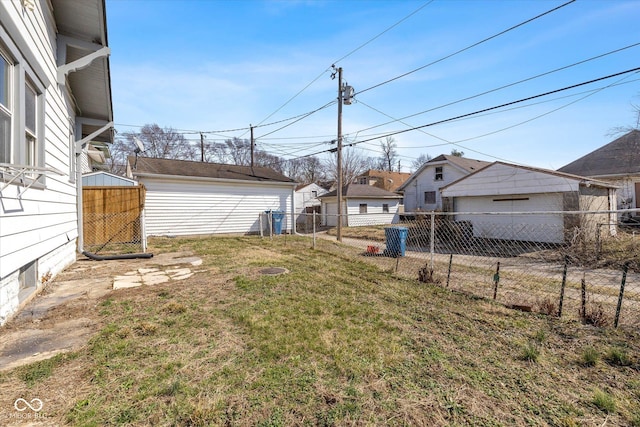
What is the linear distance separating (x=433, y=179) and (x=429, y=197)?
1.53 meters

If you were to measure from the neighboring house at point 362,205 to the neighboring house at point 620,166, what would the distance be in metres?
12.7

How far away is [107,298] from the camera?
4.04 metres

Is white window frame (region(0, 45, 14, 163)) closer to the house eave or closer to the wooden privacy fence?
the wooden privacy fence

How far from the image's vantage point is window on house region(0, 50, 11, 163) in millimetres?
2914

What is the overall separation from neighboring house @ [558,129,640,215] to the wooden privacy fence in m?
22.1

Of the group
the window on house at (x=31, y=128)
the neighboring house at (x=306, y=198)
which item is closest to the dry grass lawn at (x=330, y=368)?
the window on house at (x=31, y=128)

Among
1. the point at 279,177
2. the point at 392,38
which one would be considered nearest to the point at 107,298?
the point at 392,38

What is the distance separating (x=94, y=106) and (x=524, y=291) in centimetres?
1039

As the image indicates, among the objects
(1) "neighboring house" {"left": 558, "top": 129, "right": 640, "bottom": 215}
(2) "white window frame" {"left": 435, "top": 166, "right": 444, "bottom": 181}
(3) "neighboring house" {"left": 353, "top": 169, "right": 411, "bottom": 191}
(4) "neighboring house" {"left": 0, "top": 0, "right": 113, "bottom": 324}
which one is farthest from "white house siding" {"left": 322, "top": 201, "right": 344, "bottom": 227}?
(4) "neighboring house" {"left": 0, "top": 0, "right": 113, "bottom": 324}

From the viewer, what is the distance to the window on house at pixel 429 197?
2423 centimetres

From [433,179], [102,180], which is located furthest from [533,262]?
Result: [433,179]

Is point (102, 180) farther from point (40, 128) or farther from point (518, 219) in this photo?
point (518, 219)

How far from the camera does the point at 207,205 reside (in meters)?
13.3

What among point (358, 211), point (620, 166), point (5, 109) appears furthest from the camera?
point (358, 211)
